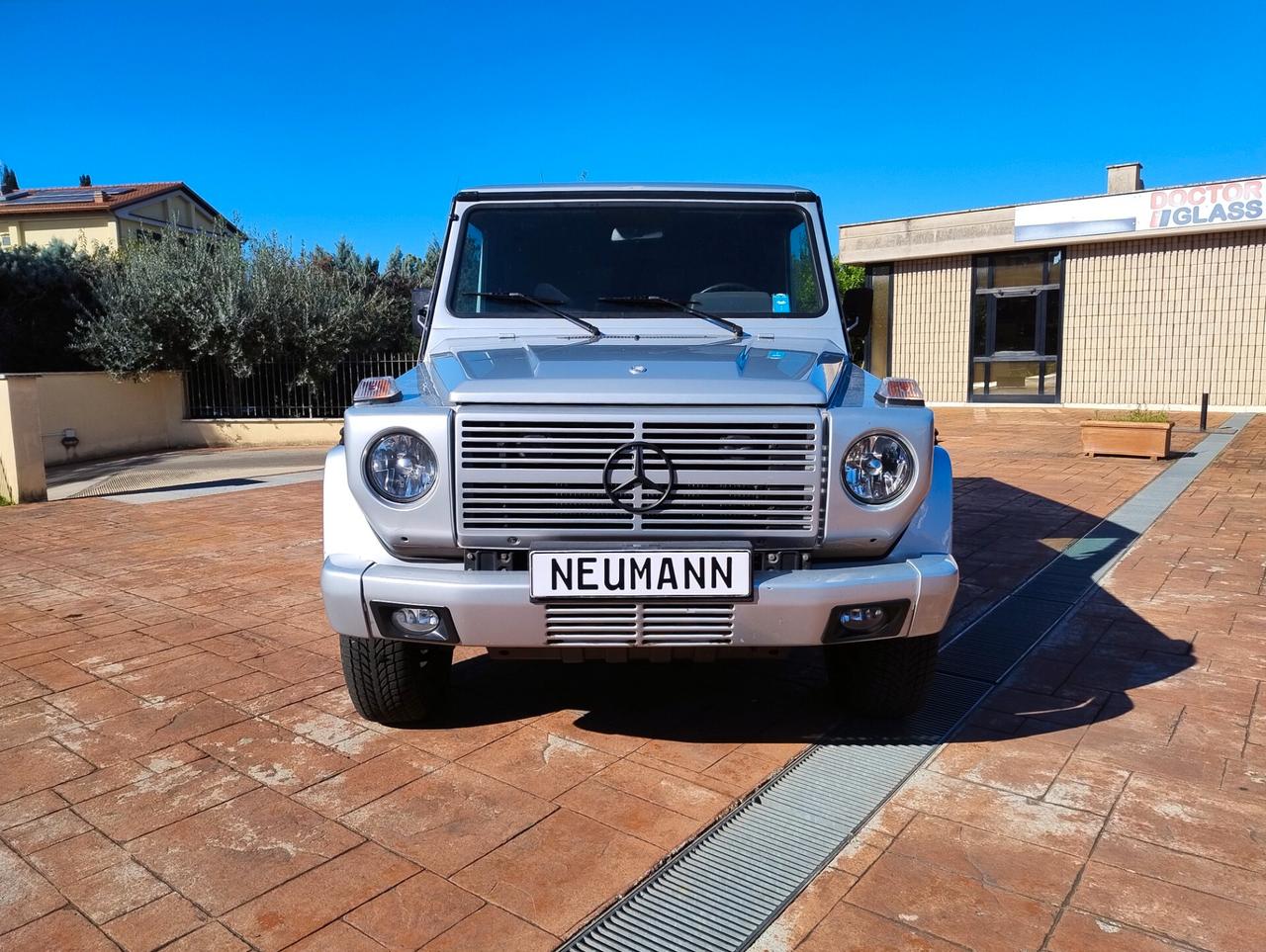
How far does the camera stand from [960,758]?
3.24 meters

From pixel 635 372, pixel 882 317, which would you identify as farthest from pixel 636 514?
pixel 882 317

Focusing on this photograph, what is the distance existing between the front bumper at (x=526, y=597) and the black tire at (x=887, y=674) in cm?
45

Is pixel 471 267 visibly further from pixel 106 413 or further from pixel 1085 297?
pixel 1085 297

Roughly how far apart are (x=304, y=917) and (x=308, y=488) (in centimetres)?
856

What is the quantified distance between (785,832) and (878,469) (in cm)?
113

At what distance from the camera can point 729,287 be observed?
13.2 feet

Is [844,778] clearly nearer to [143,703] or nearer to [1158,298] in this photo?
[143,703]

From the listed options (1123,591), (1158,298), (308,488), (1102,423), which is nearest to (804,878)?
(1123,591)

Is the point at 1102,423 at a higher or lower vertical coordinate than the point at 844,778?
higher

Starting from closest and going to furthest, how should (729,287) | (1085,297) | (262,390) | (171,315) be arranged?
(729,287)
(171,315)
(262,390)
(1085,297)

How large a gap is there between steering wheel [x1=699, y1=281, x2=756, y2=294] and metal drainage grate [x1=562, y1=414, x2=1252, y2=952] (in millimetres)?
1867

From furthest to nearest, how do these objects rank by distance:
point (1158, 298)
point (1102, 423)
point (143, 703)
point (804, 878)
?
point (1158, 298) < point (1102, 423) < point (143, 703) < point (804, 878)

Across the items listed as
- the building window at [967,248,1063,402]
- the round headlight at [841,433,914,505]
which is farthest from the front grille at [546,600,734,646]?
the building window at [967,248,1063,402]

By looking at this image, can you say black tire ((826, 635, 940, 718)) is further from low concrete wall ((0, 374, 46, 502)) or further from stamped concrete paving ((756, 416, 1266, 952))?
low concrete wall ((0, 374, 46, 502))
